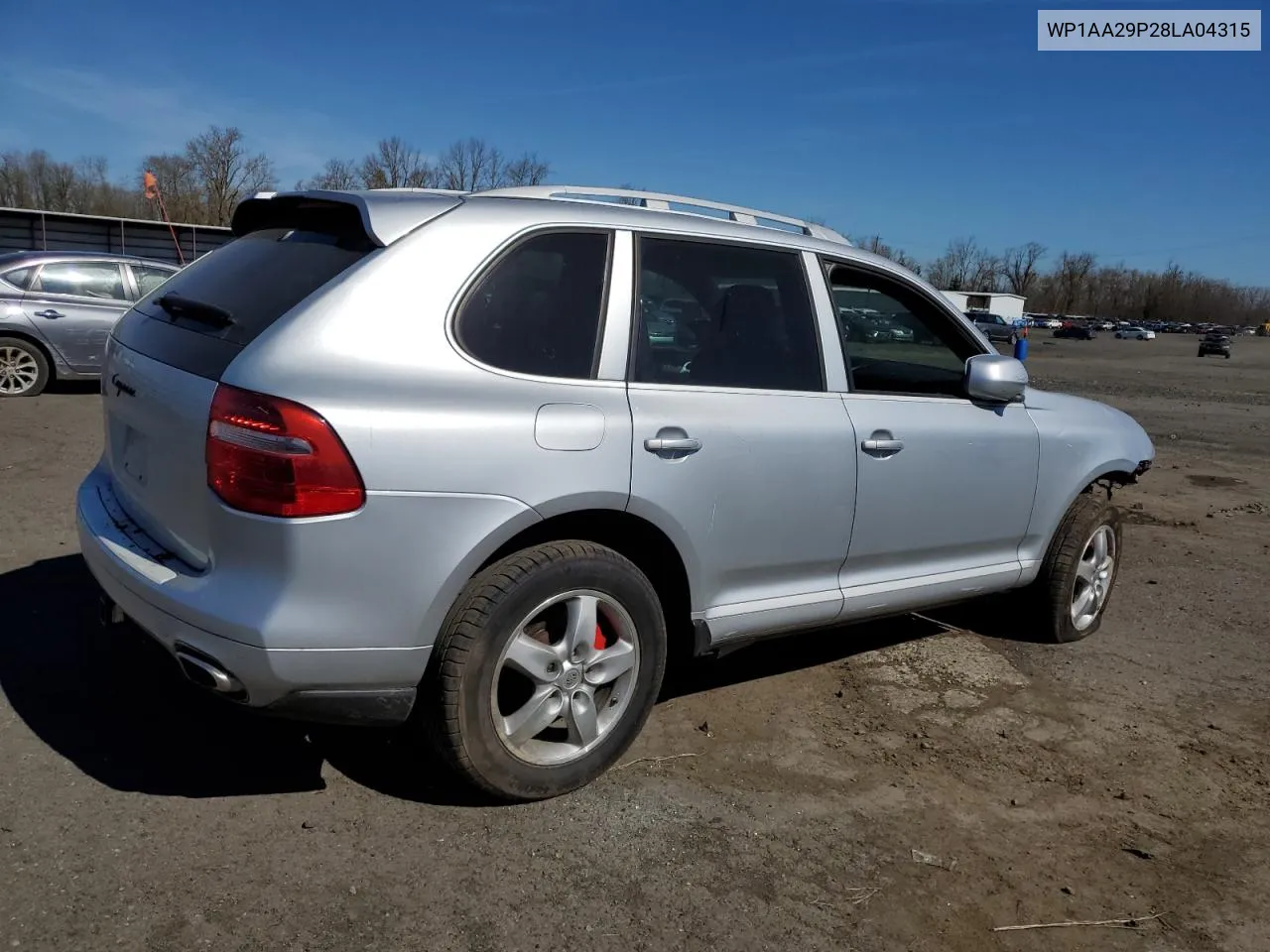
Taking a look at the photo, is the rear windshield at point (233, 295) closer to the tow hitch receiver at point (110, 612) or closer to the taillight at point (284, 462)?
the taillight at point (284, 462)

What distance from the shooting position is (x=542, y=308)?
3090 mm

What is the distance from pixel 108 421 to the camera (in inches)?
135

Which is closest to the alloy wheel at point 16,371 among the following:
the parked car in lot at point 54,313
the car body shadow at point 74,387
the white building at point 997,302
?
the parked car in lot at point 54,313

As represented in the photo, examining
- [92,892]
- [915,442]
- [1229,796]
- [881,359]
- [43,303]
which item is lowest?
[1229,796]

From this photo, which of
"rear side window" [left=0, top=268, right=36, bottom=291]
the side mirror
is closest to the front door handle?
the side mirror

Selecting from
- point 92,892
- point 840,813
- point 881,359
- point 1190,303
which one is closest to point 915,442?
point 881,359

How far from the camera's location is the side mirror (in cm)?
412

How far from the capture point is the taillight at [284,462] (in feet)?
8.37

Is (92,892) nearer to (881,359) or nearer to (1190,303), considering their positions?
(881,359)

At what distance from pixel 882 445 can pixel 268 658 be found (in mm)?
2280

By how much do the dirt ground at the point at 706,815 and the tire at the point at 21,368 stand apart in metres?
6.87

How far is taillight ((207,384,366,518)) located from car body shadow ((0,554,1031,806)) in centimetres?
69

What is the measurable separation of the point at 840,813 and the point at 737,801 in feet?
1.09

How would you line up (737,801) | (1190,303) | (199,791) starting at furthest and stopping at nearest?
(1190,303)
(737,801)
(199,791)
